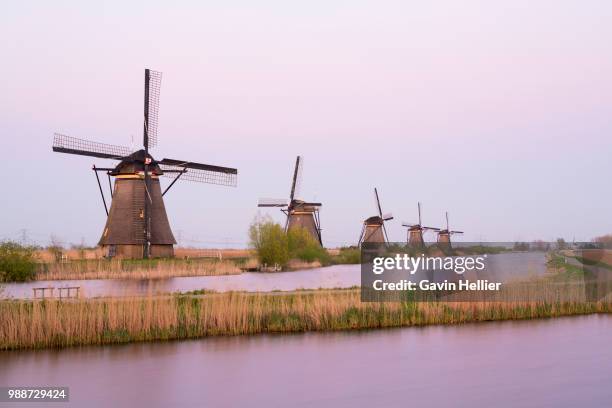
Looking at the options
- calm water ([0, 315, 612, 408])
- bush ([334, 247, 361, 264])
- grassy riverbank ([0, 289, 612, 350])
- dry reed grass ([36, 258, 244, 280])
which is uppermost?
bush ([334, 247, 361, 264])

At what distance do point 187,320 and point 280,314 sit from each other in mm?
2295

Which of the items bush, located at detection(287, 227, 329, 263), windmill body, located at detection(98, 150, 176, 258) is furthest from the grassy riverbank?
bush, located at detection(287, 227, 329, 263)

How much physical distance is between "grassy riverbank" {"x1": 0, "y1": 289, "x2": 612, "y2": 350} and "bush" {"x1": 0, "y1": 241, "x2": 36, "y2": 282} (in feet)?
36.9

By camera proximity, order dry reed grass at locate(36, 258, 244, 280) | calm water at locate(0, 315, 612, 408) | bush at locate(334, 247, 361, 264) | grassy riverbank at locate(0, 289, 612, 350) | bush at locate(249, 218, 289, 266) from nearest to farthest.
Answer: calm water at locate(0, 315, 612, 408) < grassy riverbank at locate(0, 289, 612, 350) < dry reed grass at locate(36, 258, 244, 280) < bush at locate(249, 218, 289, 266) < bush at locate(334, 247, 361, 264)

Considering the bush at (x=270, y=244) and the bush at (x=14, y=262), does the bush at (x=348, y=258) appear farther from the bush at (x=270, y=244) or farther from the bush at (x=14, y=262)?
the bush at (x=14, y=262)

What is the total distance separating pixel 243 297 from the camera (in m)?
17.9

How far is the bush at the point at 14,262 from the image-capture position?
27.0 m

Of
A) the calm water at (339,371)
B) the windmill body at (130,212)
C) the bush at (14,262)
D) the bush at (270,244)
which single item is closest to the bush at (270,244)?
the bush at (270,244)

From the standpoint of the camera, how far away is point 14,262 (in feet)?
89.3

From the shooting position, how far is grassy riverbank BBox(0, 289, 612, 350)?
14.9 metres

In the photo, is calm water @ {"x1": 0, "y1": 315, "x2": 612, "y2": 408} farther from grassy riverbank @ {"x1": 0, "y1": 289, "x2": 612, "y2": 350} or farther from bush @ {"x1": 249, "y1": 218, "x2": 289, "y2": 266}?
bush @ {"x1": 249, "y1": 218, "x2": 289, "y2": 266}

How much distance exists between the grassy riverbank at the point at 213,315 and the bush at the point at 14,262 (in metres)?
11.2

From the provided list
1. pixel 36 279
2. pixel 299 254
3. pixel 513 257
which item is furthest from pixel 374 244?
pixel 36 279

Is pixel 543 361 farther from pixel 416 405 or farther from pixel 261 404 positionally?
pixel 261 404
